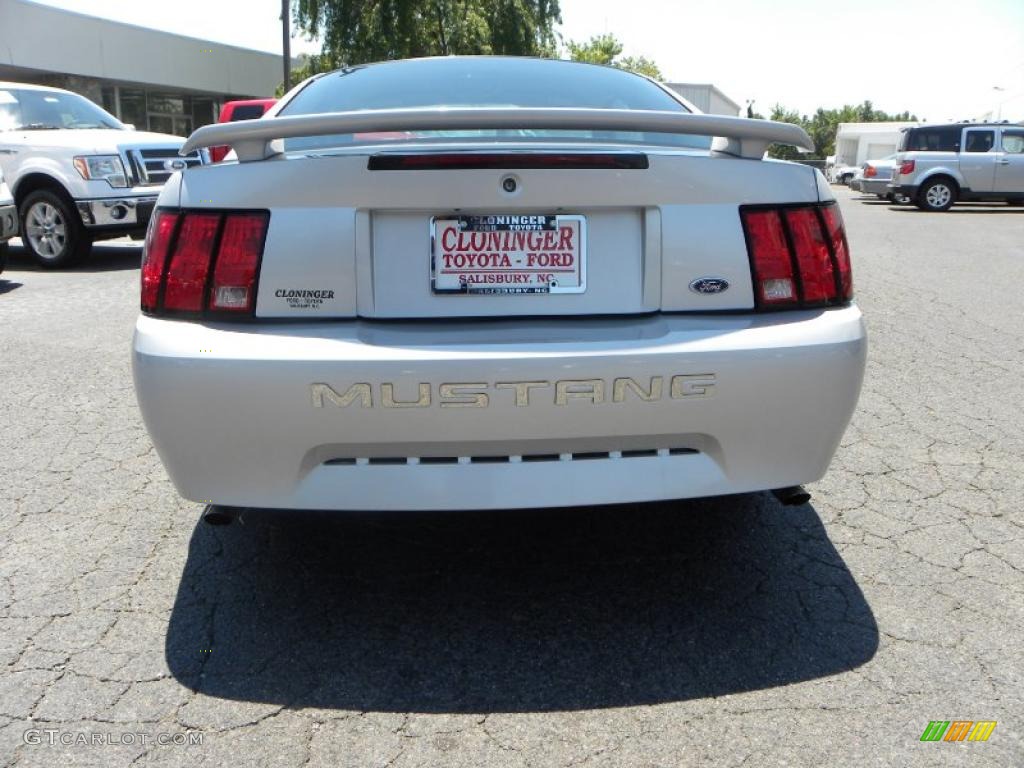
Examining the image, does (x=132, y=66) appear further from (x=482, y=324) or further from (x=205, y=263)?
(x=482, y=324)

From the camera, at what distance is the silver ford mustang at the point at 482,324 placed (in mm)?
2234

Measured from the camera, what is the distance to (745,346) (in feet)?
7.54

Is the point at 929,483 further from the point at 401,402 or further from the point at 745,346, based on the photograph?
the point at 401,402

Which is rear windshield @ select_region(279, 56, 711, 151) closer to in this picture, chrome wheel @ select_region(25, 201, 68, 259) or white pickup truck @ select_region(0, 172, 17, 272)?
white pickup truck @ select_region(0, 172, 17, 272)

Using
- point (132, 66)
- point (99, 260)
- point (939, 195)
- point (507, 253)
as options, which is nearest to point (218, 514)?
point (507, 253)

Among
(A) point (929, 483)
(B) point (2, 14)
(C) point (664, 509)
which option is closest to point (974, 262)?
(A) point (929, 483)

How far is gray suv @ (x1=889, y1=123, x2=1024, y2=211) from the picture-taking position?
792 inches

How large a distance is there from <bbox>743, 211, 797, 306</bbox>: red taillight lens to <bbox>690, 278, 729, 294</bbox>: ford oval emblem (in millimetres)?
97

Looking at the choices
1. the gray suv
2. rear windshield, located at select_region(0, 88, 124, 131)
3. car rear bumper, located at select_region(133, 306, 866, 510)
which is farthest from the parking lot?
the gray suv

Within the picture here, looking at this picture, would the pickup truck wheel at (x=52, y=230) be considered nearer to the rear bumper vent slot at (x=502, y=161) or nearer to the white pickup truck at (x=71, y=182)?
the white pickup truck at (x=71, y=182)

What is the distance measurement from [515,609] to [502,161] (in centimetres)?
129

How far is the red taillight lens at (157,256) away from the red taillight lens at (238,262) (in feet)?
0.59

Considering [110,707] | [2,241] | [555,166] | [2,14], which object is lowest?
[110,707]

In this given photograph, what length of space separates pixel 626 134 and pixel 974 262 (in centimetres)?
902
